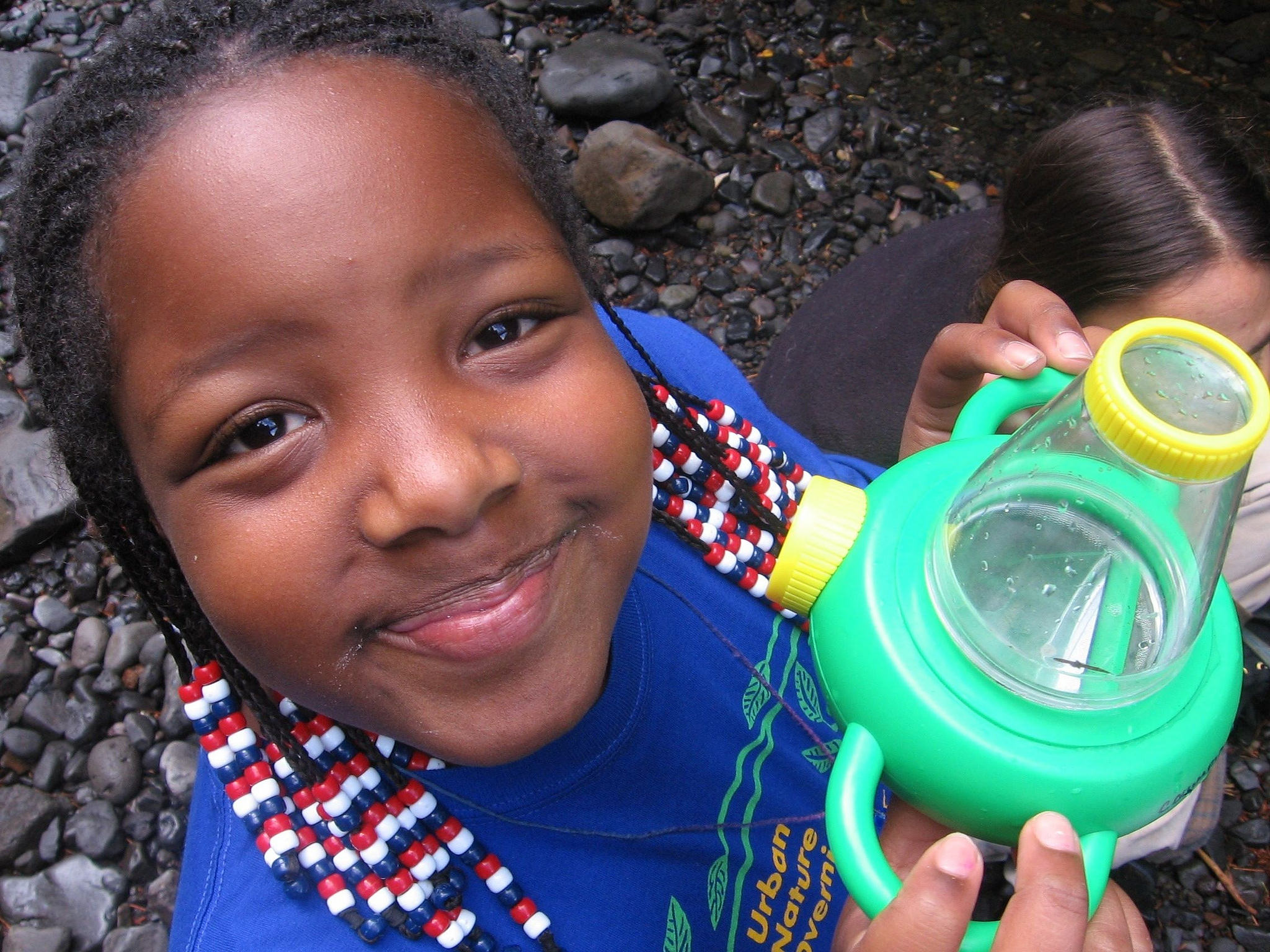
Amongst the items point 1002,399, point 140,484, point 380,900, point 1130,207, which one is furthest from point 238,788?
point 1130,207

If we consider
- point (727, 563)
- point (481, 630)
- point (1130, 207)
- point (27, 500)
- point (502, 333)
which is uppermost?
point (502, 333)

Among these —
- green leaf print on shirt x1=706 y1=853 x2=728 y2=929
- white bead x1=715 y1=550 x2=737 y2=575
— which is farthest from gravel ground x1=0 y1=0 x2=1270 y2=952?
white bead x1=715 y1=550 x2=737 y2=575

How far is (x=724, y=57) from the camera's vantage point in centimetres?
419

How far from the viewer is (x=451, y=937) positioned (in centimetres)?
128

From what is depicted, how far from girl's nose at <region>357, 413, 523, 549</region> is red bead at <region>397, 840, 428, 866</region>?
0.58 meters

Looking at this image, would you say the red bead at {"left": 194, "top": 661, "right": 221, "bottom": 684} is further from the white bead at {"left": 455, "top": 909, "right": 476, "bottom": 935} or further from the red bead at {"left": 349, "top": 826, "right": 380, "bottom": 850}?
the white bead at {"left": 455, "top": 909, "right": 476, "bottom": 935}

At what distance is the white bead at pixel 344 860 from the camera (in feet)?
4.18

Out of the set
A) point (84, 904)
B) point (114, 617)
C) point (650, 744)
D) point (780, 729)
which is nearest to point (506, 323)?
point (650, 744)

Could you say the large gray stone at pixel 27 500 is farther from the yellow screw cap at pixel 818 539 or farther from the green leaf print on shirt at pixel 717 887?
the yellow screw cap at pixel 818 539

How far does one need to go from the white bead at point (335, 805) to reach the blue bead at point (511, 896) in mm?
243

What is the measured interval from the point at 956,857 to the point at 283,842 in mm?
835

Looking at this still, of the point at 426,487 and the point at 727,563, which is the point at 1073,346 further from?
the point at 426,487

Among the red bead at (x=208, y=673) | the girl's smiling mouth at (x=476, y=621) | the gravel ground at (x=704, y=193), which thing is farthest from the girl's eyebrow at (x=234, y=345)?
the gravel ground at (x=704, y=193)

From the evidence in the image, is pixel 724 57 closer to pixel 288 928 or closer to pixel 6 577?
pixel 6 577
